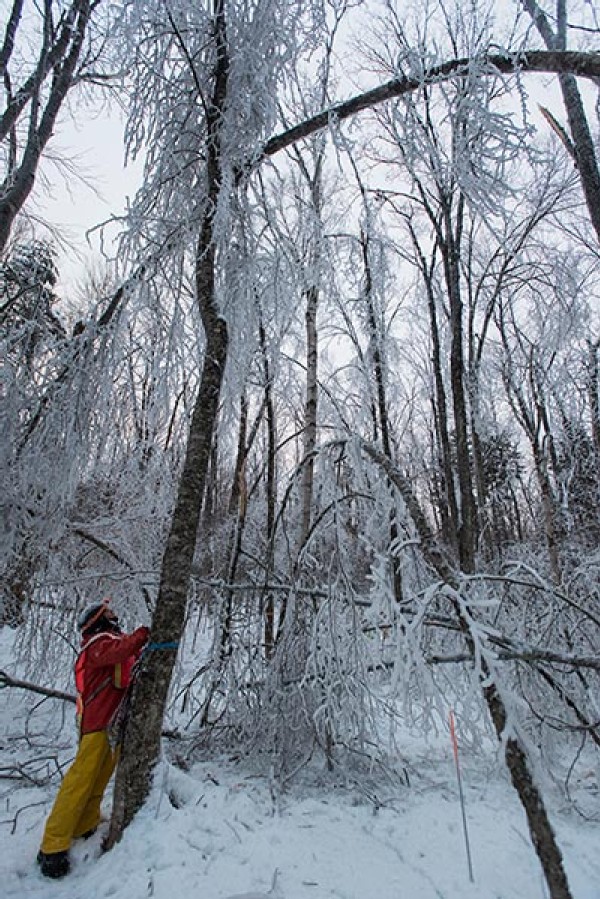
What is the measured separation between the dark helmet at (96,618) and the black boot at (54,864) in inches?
41.2

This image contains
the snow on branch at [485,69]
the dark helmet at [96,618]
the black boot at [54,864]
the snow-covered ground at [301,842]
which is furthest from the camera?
the dark helmet at [96,618]

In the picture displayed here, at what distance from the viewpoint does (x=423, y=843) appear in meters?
2.69

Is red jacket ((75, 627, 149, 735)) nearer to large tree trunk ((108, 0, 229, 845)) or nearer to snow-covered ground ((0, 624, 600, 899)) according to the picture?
large tree trunk ((108, 0, 229, 845))

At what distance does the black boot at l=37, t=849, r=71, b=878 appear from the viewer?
7.43 ft

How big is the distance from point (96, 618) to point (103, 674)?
0.33 m

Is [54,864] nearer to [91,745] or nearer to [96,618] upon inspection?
[91,745]

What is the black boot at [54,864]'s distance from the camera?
2.27m

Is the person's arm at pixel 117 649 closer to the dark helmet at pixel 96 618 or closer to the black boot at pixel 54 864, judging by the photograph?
the dark helmet at pixel 96 618

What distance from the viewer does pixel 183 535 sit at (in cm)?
267

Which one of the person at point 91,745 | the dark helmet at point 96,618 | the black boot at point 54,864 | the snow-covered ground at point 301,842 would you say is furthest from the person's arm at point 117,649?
the black boot at point 54,864

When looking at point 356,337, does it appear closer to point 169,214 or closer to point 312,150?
point 312,150

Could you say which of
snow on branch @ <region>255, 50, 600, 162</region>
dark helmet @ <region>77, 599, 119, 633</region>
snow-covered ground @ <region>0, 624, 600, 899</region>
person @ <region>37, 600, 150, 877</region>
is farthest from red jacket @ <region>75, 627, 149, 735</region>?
snow on branch @ <region>255, 50, 600, 162</region>

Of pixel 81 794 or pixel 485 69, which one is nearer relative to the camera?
pixel 485 69

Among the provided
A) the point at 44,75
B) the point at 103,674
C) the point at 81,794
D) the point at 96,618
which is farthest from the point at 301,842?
the point at 44,75
